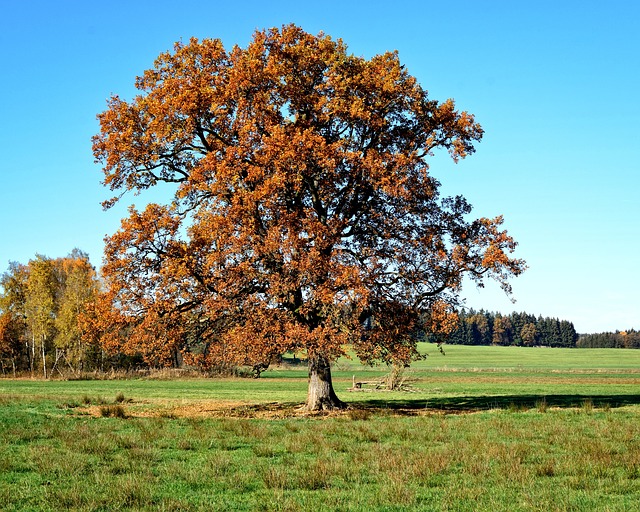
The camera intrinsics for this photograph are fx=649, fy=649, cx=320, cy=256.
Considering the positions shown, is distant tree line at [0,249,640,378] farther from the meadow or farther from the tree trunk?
the meadow

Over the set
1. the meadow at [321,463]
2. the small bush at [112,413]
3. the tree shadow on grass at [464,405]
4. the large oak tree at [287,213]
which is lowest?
the tree shadow on grass at [464,405]

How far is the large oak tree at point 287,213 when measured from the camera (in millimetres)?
27422

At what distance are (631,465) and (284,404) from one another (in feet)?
81.3

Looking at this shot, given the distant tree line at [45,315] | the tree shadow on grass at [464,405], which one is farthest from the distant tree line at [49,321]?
the tree shadow on grass at [464,405]

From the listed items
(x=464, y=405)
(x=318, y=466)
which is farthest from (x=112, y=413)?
(x=464, y=405)

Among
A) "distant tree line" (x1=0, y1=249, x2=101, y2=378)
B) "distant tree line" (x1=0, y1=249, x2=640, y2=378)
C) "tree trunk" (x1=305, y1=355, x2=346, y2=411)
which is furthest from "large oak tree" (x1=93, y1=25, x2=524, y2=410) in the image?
"distant tree line" (x1=0, y1=249, x2=101, y2=378)

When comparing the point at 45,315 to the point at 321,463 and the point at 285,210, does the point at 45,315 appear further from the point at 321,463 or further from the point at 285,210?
the point at 321,463

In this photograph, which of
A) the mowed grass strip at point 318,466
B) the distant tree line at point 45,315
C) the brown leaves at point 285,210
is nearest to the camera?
the mowed grass strip at point 318,466

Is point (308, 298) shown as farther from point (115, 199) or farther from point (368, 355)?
point (115, 199)

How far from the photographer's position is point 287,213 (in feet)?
94.3

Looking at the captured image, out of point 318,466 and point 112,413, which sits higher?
point 318,466

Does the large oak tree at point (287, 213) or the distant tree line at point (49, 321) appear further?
the distant tree line at point (49, 321)

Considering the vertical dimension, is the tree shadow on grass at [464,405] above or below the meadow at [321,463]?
below

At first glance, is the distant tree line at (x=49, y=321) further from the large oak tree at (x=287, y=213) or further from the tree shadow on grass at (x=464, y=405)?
the large oak tree at (x=287, y=213)
